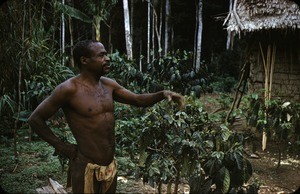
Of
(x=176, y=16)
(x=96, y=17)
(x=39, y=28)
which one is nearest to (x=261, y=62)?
(x=39, y=28)

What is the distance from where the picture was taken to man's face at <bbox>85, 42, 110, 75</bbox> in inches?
96.3

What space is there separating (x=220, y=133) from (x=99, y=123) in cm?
114

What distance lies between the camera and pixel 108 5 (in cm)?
1507

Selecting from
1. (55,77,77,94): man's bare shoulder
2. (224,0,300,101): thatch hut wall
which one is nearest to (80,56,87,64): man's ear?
(55,77,77,94): man's bare shoulder

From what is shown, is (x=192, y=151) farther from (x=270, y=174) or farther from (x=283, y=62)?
(x=283, y=62)

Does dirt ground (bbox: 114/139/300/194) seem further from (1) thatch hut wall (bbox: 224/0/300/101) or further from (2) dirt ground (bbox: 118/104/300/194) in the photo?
(1) thatch hut wall (bbox: 224/0/300/101)

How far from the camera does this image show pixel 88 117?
240cm

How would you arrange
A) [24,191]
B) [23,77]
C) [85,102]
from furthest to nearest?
[23,77], [24,191], [85,102]

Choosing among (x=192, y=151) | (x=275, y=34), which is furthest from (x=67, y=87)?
(x=275, y=34)

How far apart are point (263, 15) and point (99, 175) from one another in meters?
5.79

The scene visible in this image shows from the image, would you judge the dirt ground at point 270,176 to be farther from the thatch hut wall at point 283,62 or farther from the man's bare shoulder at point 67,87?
the man's bare shoulder at point 67,87

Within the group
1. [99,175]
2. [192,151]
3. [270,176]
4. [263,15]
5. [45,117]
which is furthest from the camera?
[263,15]

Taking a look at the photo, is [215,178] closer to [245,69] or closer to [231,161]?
[231,161]

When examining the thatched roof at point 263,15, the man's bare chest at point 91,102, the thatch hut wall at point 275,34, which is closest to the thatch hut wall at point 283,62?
the thatch hut wall at point 275,34
